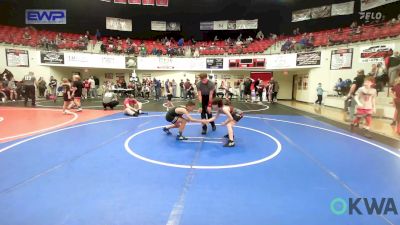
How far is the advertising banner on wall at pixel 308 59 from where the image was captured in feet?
58.2

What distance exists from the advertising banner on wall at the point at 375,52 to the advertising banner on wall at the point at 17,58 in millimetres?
23268

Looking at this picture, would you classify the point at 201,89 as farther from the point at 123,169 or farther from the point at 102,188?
the point at 102,188

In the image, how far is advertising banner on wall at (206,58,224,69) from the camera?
73.0 ft

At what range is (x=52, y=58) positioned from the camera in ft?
65.2

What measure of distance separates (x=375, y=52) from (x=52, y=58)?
22570 mm

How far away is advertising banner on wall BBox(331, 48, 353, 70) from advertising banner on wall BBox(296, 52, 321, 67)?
45.2 inches

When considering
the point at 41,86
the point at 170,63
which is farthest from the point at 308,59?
the point at 41,86

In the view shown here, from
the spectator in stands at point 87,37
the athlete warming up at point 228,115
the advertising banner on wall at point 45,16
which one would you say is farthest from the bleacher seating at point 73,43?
the athlete warming up at point 228,115

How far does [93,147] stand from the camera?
5.75 metres

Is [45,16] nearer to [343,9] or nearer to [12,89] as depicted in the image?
[12,89]

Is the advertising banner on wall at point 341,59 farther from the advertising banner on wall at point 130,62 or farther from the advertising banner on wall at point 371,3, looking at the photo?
the advertising banner on wall at point 130,62

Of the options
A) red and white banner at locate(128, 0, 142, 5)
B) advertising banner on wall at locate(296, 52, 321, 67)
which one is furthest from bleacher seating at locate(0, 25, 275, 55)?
red and white banner at locate(128, 0, 142, 5)

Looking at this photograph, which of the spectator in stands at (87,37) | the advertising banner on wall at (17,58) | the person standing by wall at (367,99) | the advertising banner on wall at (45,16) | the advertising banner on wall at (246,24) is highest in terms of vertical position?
the advertising banner on wall at (246,24)

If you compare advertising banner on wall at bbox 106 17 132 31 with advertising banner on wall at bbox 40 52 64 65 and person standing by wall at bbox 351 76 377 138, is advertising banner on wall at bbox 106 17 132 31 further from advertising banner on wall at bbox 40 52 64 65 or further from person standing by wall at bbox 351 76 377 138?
person standing by wall at bbox 351 76 377 138
